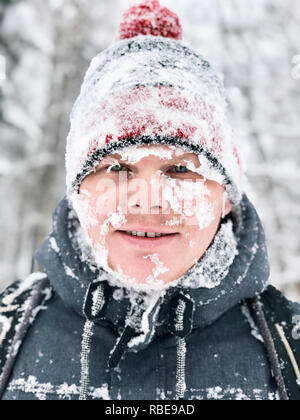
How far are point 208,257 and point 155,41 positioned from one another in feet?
3.26

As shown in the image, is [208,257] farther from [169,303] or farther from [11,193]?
[11,193]

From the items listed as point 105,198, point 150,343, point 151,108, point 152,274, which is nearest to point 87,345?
point 150,343

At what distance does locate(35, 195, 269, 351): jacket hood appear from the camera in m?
1.37

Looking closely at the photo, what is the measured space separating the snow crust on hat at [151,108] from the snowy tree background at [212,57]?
15.0 ft

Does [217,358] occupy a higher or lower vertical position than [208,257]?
lower

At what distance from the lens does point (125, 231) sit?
1.33 meters

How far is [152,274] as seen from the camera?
130cm

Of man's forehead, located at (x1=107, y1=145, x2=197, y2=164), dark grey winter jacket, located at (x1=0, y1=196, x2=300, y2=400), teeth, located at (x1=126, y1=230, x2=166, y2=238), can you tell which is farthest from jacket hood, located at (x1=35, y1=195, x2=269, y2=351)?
man's forehead, located at (x1=107, y1=145, x2=197, y2=164)

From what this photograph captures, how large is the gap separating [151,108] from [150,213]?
0.43 m

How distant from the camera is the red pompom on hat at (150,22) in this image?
1.69 m

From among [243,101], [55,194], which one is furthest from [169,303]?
[243,101]

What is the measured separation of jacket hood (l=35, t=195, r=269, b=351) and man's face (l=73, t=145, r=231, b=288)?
0.36ft

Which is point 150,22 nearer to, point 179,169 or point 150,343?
point 179,169
